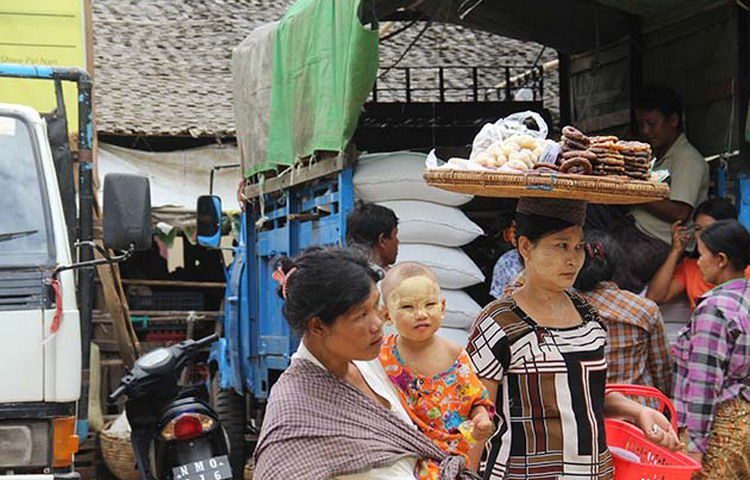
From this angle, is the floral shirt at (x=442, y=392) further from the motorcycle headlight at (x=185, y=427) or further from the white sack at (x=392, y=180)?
the white sack at (x=392, y=180)

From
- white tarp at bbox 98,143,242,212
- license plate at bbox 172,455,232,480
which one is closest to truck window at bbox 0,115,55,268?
license plate at bbox 172,455,232,480

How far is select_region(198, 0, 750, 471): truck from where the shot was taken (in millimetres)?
A: 5574

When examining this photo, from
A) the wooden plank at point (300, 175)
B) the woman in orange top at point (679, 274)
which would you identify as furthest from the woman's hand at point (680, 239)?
the wooden plank at point (300, 175)

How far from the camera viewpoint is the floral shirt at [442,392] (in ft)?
10.5

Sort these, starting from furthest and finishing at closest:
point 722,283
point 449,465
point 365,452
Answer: point 722,283, point 449,465, point 365,452

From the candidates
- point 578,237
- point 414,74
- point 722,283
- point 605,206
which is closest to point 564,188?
point 578,237

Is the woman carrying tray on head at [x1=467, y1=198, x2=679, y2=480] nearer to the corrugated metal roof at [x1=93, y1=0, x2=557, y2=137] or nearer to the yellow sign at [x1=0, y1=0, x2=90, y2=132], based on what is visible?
the yellow sign at [x1=0, y1=0, x2=90, y2=132]

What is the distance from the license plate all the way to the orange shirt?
8.27 ft

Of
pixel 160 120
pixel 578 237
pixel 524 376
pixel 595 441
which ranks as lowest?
pixel 595 441

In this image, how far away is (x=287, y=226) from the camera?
6.91m

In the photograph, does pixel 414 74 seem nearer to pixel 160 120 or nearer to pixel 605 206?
pixel 160 120

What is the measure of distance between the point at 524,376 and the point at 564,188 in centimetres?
61

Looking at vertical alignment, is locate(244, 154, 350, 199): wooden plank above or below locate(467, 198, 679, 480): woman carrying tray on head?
above

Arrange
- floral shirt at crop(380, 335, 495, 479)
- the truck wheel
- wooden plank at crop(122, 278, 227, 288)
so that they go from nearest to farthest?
1. floral shirt at crop(380, 335, 495, 479)
2. the truck wheel
3. wooden plank at crop(122, 278, 227, 288)
